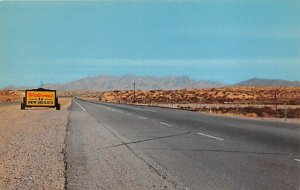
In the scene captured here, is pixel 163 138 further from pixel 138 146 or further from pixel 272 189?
pixel 272 189

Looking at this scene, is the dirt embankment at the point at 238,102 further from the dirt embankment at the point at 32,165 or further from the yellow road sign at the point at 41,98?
the dirt embankment at the point at 32,165

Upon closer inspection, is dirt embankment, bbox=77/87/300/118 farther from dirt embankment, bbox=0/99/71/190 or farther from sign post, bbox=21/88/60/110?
dirt embankment, bbox=0/99/71/190

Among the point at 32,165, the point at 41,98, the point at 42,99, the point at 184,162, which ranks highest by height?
the point at 41,98

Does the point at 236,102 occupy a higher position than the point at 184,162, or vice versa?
the point at 184,162

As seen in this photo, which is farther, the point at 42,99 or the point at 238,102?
the point at 238,102

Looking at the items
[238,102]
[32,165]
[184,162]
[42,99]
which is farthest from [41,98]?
[238,102]

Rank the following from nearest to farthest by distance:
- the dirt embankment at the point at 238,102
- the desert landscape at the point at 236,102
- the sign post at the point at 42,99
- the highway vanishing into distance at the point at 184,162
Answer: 1. the highway vanishing into distance at the point at 184,162
2. the desert landscape at the point at 236,102
3. the dirt embankment at the point at 238,102
4. the sign post at the point at 42,99

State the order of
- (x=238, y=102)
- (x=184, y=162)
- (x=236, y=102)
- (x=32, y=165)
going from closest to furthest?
1. (x=184, y=162)
2. (x=32, y=165)
3. (x=238, y=102)
4. (x=236, y=102)

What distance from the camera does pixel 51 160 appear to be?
11180 mm

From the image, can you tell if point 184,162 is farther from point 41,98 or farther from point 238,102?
point 238,102

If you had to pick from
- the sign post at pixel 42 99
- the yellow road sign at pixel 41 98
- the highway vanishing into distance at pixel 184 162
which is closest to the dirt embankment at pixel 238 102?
the sign post at pixel 42 99

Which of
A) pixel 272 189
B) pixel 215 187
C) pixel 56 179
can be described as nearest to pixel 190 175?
pixel 215 187

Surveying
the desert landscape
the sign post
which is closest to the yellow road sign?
the sign post

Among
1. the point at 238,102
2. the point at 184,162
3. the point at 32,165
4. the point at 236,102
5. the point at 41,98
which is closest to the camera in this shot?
the point at 184,162
